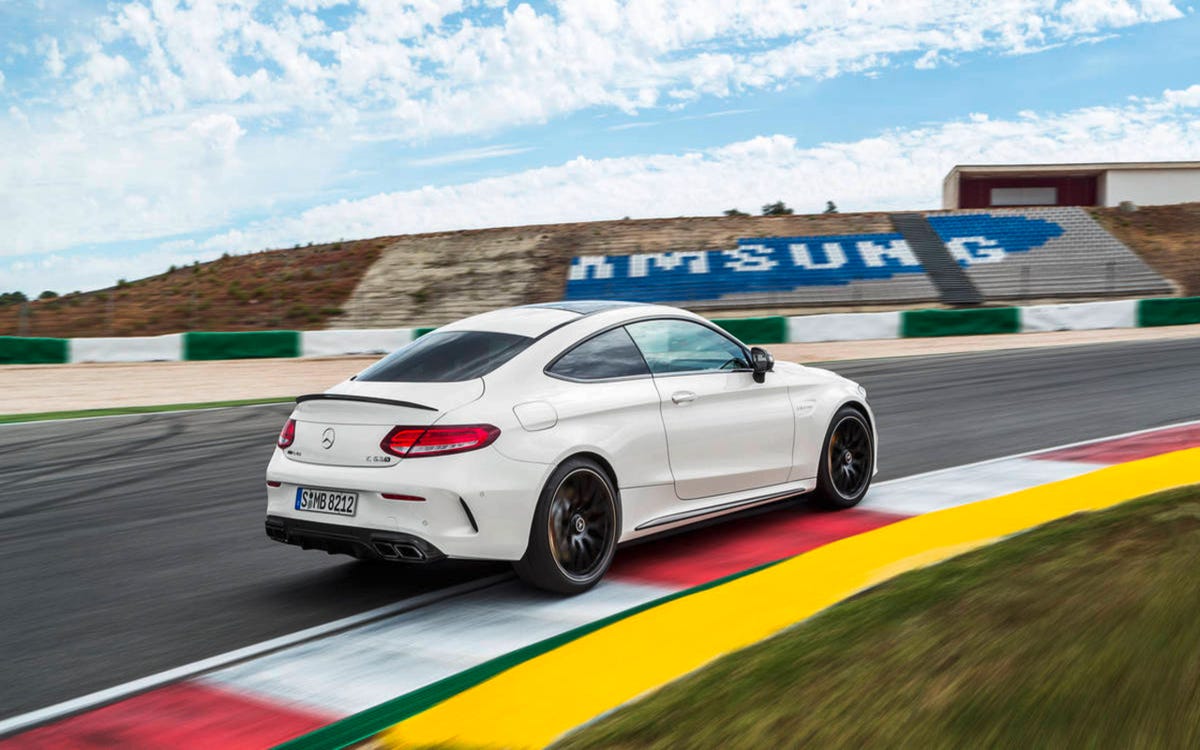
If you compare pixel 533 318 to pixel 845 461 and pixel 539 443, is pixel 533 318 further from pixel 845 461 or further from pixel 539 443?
pixel 845 461

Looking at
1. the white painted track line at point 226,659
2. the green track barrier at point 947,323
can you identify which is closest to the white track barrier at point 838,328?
the green track barrier at point 947,323

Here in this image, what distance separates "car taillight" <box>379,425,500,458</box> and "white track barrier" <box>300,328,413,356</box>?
21459 mm

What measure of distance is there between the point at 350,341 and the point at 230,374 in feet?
13.4

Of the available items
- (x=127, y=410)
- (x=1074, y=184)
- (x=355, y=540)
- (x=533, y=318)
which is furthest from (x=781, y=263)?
(x=355, y=540)

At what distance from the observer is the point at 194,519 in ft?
25.2

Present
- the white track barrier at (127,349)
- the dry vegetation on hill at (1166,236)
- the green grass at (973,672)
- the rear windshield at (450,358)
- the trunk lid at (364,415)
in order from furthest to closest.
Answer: the dry vegetation on hill at (1166,236) → the white track barrier at (127,349) → the rear windshield at (450,358) → the trunk lid at (364,415) → the green grass at (973,672)

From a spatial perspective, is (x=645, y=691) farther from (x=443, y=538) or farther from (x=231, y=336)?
(x=231, y=336)

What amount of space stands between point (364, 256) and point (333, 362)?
23644mm

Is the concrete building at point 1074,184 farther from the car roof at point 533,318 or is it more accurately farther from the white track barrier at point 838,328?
the car roof at point 533,318

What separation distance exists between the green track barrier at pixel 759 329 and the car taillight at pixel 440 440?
69.3ft

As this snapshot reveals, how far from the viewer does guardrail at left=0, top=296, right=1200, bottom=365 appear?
25219 mm

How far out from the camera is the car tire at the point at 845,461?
23.3 feet

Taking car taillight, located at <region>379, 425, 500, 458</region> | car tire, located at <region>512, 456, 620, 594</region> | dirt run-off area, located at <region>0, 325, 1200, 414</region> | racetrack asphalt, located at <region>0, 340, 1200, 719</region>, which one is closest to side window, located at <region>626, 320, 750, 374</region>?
car tire, located at <region>512, 456, 620, 594</region>

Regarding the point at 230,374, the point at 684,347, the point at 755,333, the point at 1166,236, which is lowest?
the point at 230,374
